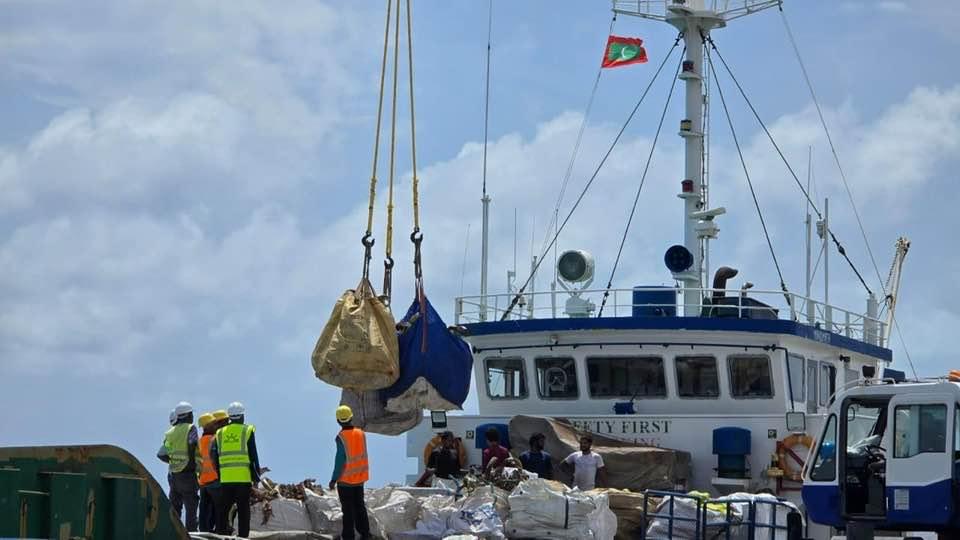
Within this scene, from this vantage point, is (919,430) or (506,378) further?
(506,378)

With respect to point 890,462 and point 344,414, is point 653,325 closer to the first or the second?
point 890,462

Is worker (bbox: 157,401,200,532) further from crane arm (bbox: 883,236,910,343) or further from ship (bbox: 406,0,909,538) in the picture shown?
crane arm (bbox: 883,236,910,343)

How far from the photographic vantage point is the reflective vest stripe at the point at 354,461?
54.8 feet

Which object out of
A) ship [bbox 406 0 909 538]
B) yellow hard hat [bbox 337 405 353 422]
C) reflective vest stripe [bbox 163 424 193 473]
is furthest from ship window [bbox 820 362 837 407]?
reflective vest stripe [bbox 163 424 193 473]

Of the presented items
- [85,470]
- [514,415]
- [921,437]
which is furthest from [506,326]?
[85,470]

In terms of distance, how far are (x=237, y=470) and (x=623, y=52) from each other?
1238 cm

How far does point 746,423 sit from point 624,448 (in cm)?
163

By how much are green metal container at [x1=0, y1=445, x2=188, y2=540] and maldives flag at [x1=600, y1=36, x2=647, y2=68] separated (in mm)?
17241

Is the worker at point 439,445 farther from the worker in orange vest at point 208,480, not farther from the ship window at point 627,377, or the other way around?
the worker in orange vest at point 208,480

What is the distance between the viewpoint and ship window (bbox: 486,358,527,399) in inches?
910

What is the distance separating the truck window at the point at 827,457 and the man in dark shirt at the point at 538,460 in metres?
3.64

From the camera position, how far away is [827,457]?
1753 centimetres

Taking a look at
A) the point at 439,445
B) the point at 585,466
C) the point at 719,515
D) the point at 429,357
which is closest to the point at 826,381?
the point at 585,466

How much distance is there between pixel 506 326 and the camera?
22.8m
